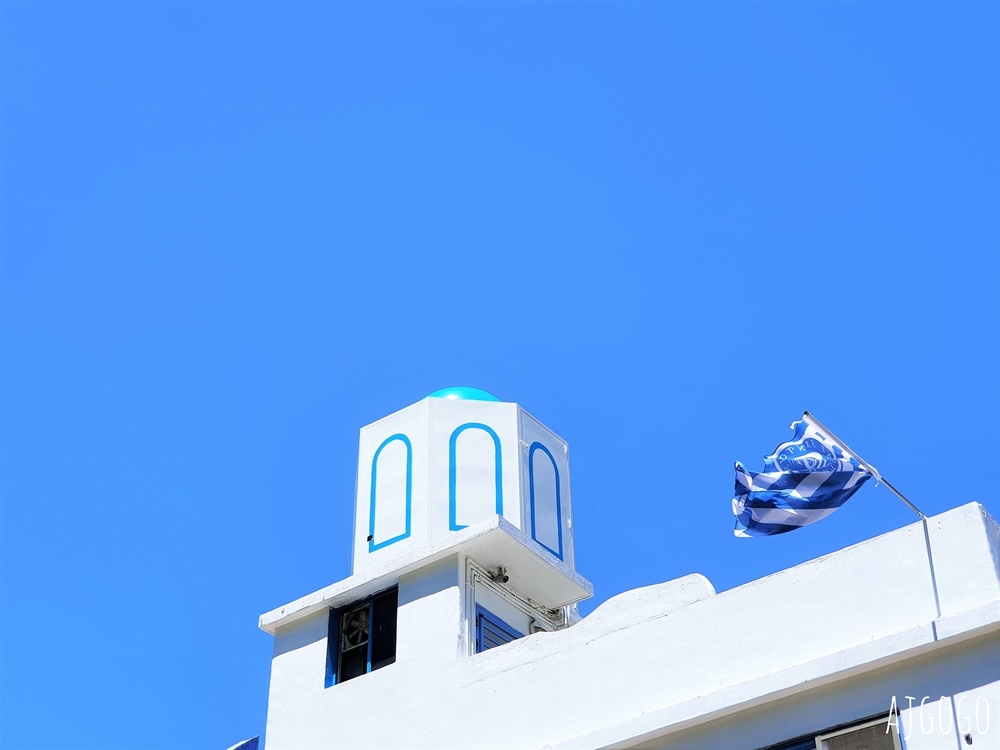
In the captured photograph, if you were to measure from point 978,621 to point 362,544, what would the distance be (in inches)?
343

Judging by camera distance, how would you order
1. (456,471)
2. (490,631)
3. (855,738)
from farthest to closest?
(456,471), (490,631), (855,738)

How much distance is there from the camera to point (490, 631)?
53.3ft

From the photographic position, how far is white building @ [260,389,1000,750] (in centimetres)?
1179

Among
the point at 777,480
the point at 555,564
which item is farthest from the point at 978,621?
the point at 555,564

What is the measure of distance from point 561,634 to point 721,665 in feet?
7.06

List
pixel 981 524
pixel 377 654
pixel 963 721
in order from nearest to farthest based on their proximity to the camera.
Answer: pixel 963 721, pixel 981 524, pixel 377 654

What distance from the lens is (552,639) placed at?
14.7 meters

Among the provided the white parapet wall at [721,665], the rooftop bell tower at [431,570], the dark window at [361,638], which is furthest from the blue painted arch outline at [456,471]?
the dark window at [361,638]

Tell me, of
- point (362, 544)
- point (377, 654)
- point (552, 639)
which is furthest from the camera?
point (362, 544)

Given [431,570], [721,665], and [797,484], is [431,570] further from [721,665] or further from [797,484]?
[797,484]

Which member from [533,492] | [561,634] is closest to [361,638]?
[533,492]

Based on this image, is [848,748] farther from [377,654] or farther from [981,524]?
[377,654]

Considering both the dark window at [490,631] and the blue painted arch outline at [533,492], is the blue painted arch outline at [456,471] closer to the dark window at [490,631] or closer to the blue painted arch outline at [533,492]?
the blue painted arch outline at [533,492]

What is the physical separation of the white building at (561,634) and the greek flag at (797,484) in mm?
529
